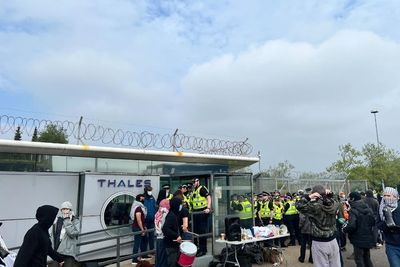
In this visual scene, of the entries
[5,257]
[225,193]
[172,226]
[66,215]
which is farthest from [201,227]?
[5,257]

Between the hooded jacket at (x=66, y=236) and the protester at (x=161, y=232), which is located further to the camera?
the protester at (x=161, y=232)

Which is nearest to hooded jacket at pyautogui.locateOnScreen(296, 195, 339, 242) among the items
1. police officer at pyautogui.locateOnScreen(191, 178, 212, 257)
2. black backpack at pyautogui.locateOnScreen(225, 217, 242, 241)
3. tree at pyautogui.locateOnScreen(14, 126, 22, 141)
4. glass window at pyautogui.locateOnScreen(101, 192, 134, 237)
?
black backpack at pyautogui.locateOnScreen(225, 217, 242, 241)

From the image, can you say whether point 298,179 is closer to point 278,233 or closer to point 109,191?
point 278,233

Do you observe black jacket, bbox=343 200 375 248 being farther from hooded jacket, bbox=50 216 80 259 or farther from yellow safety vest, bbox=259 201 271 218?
hooded jacket, bbox=50 216 80 259

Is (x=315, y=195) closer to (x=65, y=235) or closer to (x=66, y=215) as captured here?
(x=66, y=215)

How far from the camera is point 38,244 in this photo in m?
3.90

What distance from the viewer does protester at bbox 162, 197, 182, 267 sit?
610 centimetres

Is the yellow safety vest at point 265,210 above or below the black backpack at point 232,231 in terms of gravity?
above

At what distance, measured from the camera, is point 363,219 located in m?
7.06

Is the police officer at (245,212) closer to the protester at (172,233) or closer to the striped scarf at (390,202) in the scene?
the protester at (172,233)

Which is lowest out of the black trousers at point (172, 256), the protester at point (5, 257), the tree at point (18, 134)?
the black trousers at point (172, 256)

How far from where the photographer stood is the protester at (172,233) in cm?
610

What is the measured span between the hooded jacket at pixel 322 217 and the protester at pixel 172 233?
6.75 feet

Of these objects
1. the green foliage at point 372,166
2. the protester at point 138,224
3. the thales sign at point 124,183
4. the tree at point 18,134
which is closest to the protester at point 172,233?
the protester at point 138,224
